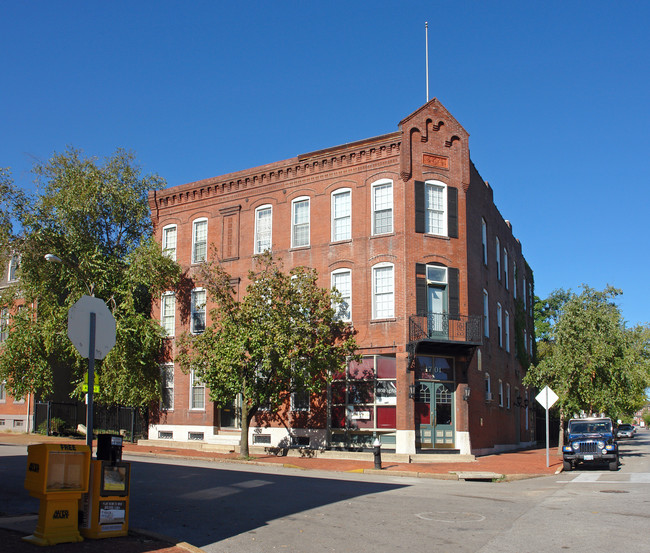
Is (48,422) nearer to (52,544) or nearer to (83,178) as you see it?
(83,178)

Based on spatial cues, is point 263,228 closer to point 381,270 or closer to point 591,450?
point 381,270

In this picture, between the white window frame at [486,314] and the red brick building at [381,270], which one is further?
the white window frame at [486,314]

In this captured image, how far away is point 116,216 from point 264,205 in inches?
292

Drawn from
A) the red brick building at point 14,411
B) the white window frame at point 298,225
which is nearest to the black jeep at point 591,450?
the white window frame at point 298,225

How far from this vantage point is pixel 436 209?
2680 centimetres

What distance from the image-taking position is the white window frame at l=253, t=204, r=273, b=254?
29.4 m

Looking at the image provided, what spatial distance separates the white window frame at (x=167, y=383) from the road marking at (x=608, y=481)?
18.1 meters

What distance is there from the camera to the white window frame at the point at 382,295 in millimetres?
25969

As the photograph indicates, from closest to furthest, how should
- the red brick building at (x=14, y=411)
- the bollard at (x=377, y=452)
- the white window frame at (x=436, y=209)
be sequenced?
the bollard at (x=377, y=452) < the white window frame at (x=436, y=209) < the red brick building at (x=14, y=411)

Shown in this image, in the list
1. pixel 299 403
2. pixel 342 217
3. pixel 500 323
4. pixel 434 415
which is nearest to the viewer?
pixel 434 415

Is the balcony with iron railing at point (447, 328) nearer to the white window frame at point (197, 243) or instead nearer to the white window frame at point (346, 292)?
the white window frame at point (346, 292)

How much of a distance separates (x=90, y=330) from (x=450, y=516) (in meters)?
6.71

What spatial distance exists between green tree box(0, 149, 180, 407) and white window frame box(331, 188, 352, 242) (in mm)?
7843

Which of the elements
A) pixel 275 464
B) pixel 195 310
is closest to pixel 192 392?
pixel 195 310
